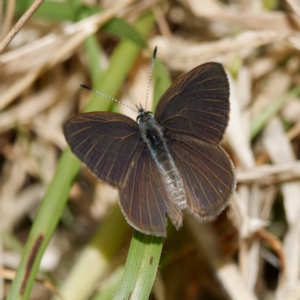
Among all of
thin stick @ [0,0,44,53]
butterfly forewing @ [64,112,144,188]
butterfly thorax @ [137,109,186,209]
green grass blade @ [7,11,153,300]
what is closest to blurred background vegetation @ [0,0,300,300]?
green grass blade @ [7,11,153,300]

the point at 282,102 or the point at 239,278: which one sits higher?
the point at 282,102

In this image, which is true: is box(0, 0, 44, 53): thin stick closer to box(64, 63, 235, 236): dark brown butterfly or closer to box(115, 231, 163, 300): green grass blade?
box(64, 63, 235, 236): dark brown butterfly

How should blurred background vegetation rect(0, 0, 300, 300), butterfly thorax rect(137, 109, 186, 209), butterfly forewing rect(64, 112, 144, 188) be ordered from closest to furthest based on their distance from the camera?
butterfly forewing rect(64, 112, 144, 188) → butterfly thorax rect(137, 109, 186, 209) → blurred background vegetation rect(0, 0, 300, 300)

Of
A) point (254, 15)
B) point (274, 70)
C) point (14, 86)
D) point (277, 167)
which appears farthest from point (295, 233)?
point (14, 86)

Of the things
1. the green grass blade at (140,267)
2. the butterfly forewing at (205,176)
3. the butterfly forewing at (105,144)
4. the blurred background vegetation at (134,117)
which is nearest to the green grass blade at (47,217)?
the blurred background vegetation at (134,117)

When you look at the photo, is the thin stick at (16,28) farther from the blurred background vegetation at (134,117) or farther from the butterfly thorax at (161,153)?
the butterfly thorax at (161,153)

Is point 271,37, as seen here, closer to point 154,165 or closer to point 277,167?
point 277,167
